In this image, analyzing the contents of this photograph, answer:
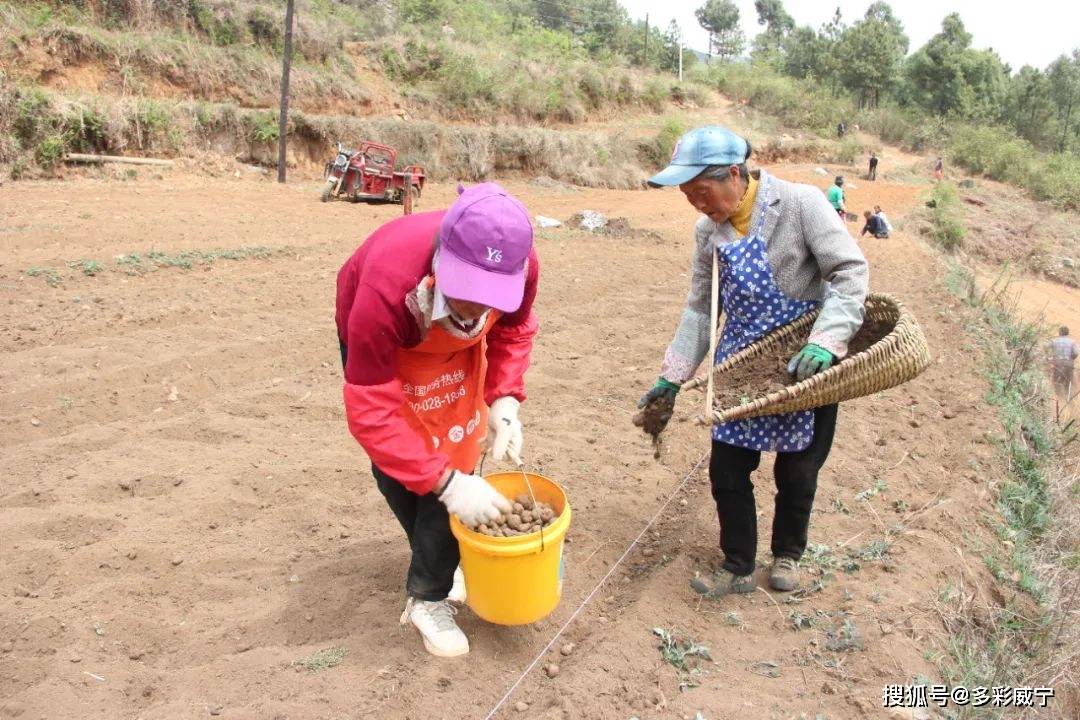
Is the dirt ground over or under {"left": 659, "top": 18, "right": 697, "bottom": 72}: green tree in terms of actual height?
under

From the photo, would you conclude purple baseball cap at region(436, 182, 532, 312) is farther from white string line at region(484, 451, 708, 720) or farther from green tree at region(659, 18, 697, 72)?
green tree at region(659, 18, 697, 72)

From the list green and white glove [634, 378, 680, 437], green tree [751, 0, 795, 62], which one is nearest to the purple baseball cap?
green and white glove [634, 378, 680, 437]

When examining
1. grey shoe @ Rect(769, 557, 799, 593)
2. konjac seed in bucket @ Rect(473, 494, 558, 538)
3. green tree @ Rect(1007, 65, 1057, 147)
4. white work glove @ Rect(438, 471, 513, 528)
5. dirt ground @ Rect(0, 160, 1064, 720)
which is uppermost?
green tree @ Rect(1007, 65, 1057, 147)

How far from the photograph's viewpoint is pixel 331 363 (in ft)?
16.7

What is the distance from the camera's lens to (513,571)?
2273mm

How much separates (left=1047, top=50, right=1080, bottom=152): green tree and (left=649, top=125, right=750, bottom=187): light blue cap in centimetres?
5419

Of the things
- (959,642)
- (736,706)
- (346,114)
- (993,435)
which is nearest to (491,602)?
(736,706)

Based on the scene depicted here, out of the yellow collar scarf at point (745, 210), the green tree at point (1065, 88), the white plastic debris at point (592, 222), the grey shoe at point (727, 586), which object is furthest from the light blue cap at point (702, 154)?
the green tree at point (1065, 88)

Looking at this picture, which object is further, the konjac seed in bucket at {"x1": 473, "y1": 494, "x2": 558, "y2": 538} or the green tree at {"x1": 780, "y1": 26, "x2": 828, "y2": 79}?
the green tree at {"x1": 780, "y1": 26, "x2": 828, "y2": 79}

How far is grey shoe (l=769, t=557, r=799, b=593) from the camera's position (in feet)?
9.54

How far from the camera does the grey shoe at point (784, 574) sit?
291 cm

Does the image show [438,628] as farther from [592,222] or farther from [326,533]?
[592,222]

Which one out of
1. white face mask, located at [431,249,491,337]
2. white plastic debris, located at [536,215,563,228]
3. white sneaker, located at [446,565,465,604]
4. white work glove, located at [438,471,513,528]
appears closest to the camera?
white face mask, located at [431,249,491,337]

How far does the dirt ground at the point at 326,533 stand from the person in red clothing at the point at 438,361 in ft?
1.40
